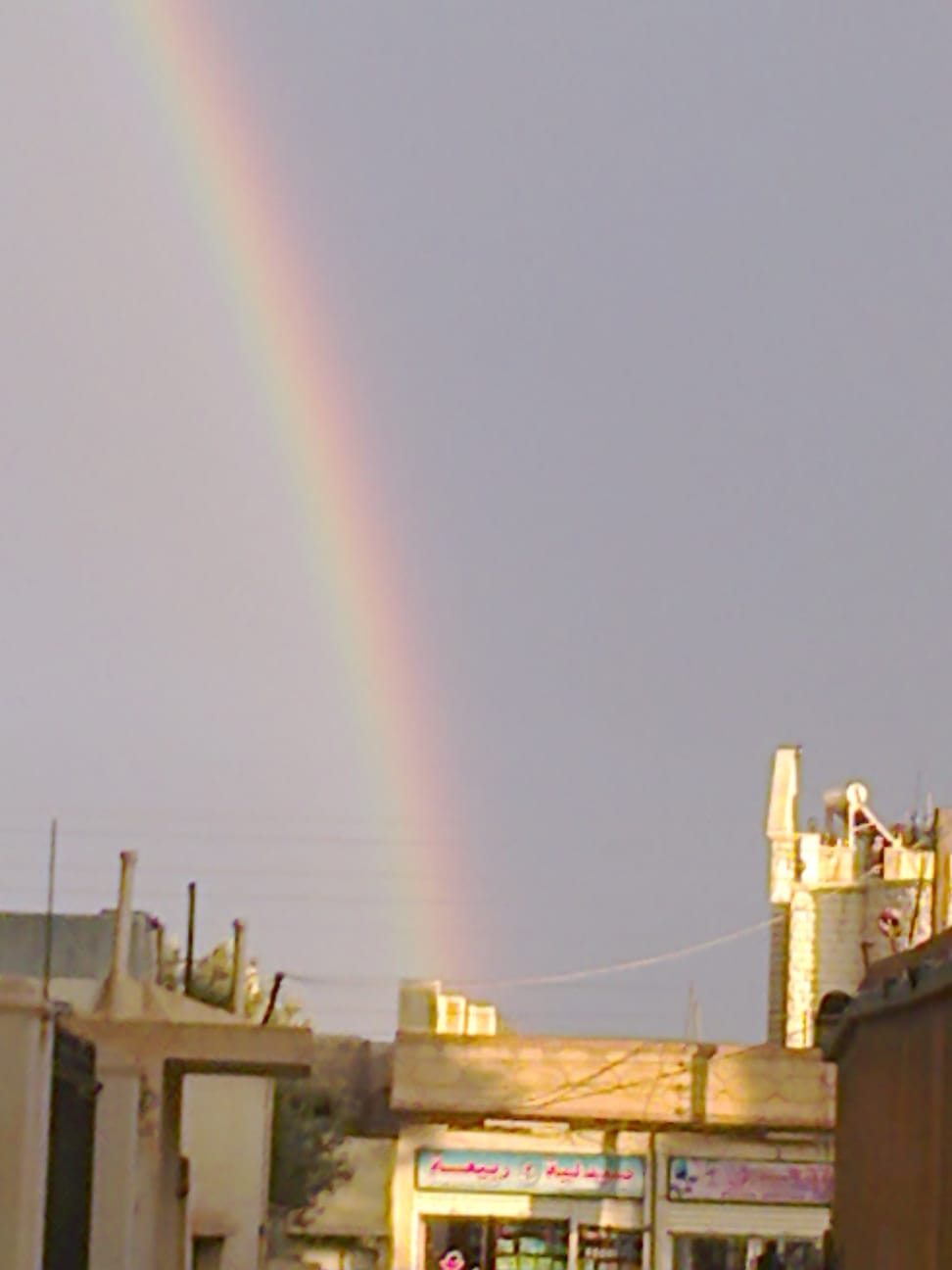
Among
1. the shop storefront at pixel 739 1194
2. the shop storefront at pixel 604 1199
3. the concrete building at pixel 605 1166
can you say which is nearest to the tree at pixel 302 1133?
the concrete building at pixel 605 1166

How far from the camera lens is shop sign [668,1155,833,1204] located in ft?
137

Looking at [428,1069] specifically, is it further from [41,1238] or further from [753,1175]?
[41,1238]

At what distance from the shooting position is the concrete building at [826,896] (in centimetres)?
5309

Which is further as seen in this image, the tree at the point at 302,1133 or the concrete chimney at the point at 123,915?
the tree at the point at 302,1133

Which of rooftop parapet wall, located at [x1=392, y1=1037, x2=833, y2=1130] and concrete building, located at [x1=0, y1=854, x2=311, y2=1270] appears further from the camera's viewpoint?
rooftop parapet wall, located at [x1=392, y1=1037, x2=833, y2=1130]

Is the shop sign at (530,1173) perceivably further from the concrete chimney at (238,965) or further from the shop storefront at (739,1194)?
the concrete chimney at (238,965)

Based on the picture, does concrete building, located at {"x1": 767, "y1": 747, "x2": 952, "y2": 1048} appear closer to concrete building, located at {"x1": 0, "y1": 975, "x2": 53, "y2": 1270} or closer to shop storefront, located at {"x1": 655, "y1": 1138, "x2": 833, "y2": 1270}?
shop storefront, located at {"x1": 655, "y1": 1138, "x2": 833, "y2": 1270}

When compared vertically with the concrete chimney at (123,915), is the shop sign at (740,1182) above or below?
below

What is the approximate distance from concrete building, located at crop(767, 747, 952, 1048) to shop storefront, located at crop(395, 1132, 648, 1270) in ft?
36.9

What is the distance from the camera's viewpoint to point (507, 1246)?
139 ft

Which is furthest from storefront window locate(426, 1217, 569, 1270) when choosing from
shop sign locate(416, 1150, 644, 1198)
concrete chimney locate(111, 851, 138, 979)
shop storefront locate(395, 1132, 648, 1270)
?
concrete chimney locate(111, 851, 138, 979)

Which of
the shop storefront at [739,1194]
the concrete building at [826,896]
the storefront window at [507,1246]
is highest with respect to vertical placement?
the concrete building at [826,896]

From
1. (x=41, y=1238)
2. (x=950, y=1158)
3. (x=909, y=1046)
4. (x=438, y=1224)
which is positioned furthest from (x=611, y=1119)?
(x=950, y=1158)

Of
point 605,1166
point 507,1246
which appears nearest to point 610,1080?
point 605,1166
